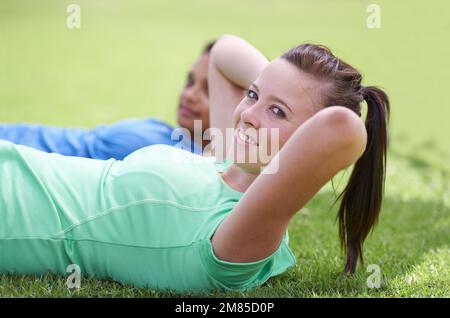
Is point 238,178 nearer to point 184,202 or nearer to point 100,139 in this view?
point 184,202

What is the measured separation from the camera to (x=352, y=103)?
2102mm

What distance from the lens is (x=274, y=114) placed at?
2041 mm

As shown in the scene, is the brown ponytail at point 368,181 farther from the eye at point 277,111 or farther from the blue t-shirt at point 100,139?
the blue t-shirt at point 100,139

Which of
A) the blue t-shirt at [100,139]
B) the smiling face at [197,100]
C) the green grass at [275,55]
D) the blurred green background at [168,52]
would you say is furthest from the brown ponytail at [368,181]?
the blurred green background at [168,52]

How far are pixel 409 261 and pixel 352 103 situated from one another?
0.87 meters

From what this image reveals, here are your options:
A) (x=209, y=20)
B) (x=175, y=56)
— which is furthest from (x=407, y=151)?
(x=209, y=20)

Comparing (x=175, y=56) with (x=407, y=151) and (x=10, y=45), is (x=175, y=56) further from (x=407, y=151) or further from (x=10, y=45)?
(x=407, y=151)

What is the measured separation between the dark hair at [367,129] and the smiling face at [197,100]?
1444mm

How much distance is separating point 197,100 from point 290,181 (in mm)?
1932

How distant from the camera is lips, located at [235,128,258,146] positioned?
→ 2027 millimetres

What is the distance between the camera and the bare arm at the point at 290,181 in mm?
1719

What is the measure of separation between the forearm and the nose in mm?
730

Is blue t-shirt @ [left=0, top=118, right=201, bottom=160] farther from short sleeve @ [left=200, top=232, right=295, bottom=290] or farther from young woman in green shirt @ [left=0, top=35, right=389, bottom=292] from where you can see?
short sleeve @ [left=200, top=232, right=295, bottom=290]

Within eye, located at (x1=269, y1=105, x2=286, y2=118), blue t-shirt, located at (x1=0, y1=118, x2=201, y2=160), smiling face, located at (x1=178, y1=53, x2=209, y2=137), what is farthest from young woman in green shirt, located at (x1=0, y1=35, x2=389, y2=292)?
smiling face, located at (x1=178, y1=53, x2=209, y2=137)
